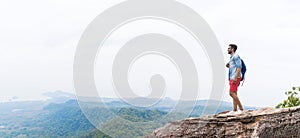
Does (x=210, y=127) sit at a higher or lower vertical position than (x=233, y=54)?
lower

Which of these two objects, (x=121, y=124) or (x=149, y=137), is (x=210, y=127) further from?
(x=121, y=124)

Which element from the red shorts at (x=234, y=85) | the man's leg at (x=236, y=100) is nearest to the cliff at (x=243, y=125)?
the man's leg at (x=236, y=100)

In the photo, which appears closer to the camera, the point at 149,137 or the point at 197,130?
the point at 197,130

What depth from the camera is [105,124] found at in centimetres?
8544

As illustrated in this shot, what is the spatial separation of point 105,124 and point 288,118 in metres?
79.6

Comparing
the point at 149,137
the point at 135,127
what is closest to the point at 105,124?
the point at 135,127

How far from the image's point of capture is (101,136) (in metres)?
Result: 84.6

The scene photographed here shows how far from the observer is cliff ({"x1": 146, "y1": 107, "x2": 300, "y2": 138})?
8.66 metres

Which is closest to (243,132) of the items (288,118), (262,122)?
(262,122)

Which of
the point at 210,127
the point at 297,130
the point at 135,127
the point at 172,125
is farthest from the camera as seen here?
the point at 135,127

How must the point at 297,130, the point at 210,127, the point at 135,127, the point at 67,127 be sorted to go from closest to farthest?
the point at 297,130 → the point at 210,127 → the point at 135,127 → the point at 67,127

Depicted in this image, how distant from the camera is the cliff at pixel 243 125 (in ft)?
28.4

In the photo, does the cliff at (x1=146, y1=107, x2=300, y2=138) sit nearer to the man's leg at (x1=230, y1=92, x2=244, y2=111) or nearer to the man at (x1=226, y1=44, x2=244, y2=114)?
the man's leg at (x1=230, y1=92, x2=244, y2=111)

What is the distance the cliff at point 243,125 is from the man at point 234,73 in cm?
65
